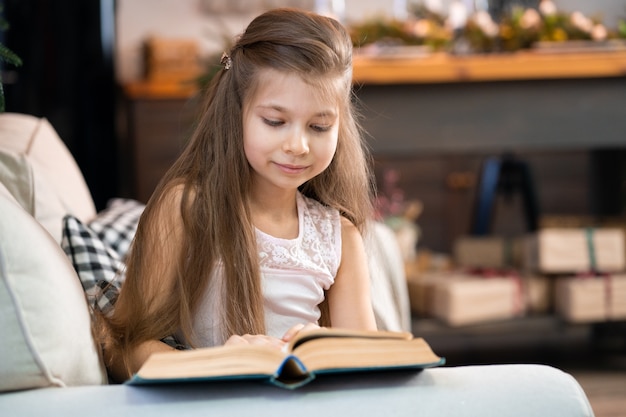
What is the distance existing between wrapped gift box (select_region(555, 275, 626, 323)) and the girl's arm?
1.97 m

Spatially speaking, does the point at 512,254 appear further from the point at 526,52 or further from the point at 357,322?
the point at 357,322

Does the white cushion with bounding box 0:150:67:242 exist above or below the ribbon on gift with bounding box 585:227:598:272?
above

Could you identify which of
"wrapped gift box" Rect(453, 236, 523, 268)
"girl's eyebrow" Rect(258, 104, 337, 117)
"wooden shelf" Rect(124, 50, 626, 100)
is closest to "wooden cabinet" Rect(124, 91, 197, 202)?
"wooden shelf" Rect(124, 50, 626, 100)

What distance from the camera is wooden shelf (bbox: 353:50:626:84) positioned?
3311mm

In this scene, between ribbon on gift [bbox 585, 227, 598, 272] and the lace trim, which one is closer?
the lace trim

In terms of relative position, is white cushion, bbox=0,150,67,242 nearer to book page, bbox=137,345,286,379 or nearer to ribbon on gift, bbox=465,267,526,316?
book page, bbox=137,345,286,379

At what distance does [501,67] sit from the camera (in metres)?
3.32

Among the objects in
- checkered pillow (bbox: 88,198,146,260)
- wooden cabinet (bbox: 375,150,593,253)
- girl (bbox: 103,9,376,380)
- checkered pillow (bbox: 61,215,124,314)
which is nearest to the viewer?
girl (bbox: 103,9,376,380)

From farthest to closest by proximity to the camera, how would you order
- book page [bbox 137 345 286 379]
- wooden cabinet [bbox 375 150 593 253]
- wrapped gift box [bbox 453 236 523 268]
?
wooden cabinet [bbox 375 150 593 253] → wrapped gift box [bbox 453 236 523 268] → book page [bbox 137 345 286 379]

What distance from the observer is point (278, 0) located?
206 inches

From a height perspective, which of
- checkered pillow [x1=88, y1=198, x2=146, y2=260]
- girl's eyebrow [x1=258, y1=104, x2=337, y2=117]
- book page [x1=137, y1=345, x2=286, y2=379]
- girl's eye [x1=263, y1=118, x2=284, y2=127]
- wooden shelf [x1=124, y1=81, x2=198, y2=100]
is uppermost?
girl's eyebrow [x1=258, y1=104, x2=337, y2=117]

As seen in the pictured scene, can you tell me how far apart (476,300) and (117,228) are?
1686 millimetres

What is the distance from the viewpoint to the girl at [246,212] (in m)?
1.34

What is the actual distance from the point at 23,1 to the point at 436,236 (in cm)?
236
